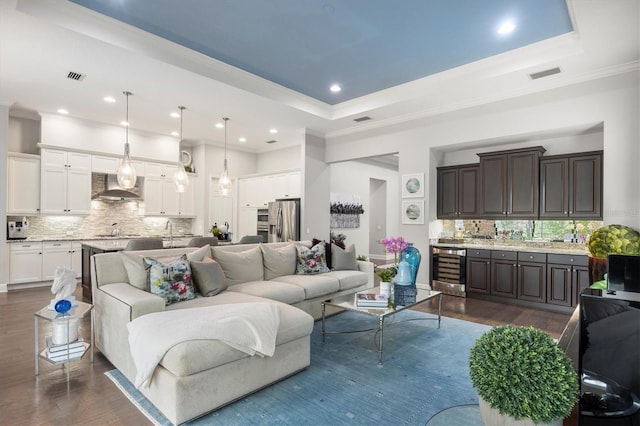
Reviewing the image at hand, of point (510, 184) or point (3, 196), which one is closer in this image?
point (510, 184)

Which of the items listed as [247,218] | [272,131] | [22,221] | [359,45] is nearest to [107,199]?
[22,221]

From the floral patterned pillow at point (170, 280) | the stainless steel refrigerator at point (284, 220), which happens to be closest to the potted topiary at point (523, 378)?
the floral patterned pillow at point (170, 280)

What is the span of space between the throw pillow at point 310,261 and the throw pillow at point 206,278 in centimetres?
131

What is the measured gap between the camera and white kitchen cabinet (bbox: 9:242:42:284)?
5688mm

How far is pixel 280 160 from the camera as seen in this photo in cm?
885

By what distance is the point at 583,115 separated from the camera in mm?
4383

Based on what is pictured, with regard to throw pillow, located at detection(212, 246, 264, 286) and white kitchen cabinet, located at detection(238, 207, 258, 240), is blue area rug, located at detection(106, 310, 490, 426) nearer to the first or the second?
throw pillow, located at detection(212, 246, 264, 286)

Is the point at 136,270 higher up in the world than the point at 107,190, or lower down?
lower down

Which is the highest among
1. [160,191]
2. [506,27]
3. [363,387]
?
[506,27]

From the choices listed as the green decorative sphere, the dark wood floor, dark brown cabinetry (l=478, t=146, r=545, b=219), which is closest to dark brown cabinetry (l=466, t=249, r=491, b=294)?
dark brown cabinetry (l=478, t=146, r=545, b=219)

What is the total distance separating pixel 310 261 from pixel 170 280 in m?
1.90

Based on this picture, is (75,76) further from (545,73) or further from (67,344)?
(545,73)

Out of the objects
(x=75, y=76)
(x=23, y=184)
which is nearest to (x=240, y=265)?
(x=75, y=76)

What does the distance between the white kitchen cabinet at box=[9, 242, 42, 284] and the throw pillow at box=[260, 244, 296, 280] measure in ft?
14.4
